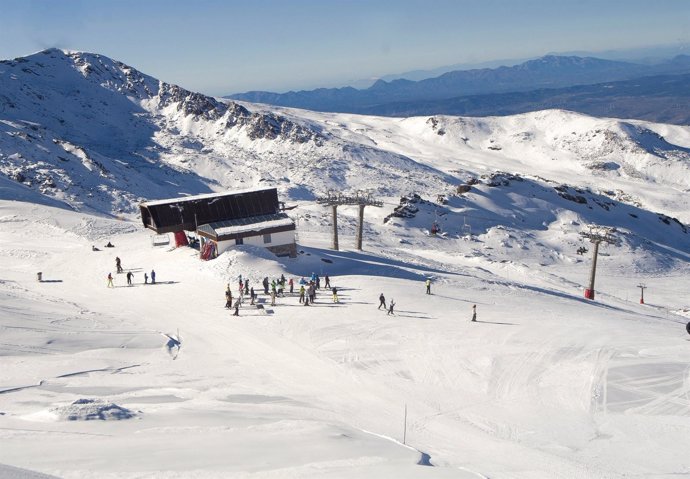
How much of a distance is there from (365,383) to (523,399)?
5276mm

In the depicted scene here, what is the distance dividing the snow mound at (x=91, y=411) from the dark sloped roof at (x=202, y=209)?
2770 centimetres

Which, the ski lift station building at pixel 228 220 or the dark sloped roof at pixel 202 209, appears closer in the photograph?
the ski lift station building at pixel 228 220

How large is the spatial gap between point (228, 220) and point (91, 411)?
2843cm

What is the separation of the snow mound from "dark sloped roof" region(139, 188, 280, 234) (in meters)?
27.7

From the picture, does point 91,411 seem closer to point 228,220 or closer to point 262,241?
point 262,241

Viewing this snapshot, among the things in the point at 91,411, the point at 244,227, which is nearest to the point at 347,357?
the point at 91,411

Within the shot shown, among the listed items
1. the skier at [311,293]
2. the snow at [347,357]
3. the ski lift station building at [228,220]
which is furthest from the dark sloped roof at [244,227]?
the skier at [311,293]

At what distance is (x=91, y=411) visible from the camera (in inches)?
631

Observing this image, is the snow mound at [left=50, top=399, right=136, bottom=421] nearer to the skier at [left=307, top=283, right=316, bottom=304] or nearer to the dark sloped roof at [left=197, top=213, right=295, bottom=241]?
the skier at [left=307, top=283, right=316, bottom=304]

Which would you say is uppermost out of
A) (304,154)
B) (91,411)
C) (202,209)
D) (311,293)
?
(304,154)

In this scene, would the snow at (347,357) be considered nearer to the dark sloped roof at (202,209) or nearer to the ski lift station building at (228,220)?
the ski lift station building at (228,220)

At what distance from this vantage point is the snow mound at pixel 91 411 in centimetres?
1561

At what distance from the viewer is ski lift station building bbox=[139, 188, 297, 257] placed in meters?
41.1

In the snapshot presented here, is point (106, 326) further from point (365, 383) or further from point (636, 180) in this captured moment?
point (636, 180)
